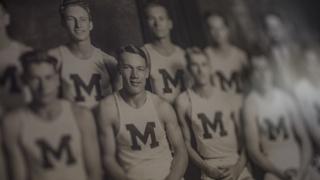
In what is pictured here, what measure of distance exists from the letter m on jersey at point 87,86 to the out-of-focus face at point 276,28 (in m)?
0.94

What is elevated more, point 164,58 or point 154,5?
point 154,5

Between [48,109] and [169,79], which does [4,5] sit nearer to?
[48,109]

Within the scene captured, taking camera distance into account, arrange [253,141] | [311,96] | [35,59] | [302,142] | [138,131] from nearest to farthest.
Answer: [35,59] < [138,131] < [253,141] < [302,142] < [311,96]

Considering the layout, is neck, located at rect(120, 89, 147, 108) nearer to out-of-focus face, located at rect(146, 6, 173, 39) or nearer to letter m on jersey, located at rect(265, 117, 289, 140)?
out-of-focus face, located at rect(146, 6, 173, 39)

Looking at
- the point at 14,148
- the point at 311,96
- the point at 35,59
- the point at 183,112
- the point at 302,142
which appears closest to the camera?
the point at 14,148

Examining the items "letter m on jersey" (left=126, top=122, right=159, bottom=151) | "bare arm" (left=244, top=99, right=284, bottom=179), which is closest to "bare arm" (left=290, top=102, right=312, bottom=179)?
"bare arm" (left=244, top=99, right=284, bottom=179)

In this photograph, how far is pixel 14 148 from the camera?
1508 mm

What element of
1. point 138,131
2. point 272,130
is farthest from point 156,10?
point 272,130

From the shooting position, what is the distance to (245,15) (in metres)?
2.18

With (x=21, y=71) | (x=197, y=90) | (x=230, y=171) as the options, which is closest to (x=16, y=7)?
(x=21, y=71)

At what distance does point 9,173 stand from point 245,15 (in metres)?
1.29

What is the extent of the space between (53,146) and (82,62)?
338 mm

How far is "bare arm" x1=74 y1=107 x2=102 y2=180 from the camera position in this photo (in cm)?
161

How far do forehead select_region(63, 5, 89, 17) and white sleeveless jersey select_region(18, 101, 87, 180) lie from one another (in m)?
0.35
